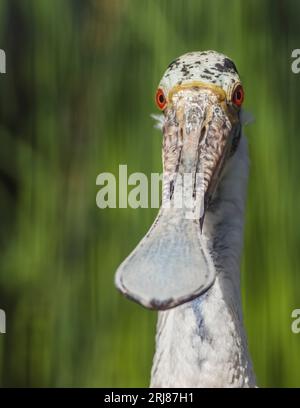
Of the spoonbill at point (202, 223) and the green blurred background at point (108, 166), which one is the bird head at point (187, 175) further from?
the green blurred background at point (108, 166)

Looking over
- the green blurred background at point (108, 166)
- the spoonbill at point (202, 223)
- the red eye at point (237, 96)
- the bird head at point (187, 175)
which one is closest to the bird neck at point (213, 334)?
the spoonbill at point (202, 223)

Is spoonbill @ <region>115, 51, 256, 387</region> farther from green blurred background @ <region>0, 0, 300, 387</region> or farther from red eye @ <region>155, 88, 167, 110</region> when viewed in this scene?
green blurred background @ <region>0, 0, 300, 387</region>

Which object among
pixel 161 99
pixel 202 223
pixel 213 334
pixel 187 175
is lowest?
pixel 213 334

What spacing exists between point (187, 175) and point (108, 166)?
1.60m

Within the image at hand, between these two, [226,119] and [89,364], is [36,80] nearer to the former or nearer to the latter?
[89,364]

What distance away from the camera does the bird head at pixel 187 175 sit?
182 cm

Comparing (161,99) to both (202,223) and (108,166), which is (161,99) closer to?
(202,223)

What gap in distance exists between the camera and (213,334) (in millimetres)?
2082

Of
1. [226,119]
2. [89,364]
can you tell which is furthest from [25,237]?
[226,119]

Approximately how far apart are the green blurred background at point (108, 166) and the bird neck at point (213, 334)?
1.30 metres

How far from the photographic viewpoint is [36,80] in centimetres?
375

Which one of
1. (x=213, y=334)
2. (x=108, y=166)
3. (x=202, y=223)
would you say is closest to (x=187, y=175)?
(x=202, y=223)

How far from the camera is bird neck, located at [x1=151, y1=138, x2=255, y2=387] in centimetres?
207
